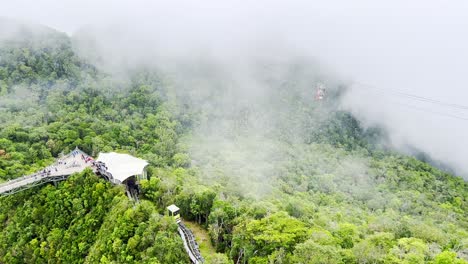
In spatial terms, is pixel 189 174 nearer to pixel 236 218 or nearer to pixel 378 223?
pixel 236 218

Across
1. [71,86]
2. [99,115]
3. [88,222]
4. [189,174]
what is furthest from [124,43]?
[88,222]

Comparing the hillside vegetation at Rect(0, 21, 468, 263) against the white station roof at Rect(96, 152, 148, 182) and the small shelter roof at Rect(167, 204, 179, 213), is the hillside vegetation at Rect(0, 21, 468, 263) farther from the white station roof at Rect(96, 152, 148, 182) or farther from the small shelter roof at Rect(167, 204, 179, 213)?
the white station roof at Rect(96, 152, 148, 182)

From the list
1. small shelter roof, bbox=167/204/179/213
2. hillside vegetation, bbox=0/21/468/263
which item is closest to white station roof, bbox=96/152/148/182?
hillside vegetation, bbox=0/21/468/263

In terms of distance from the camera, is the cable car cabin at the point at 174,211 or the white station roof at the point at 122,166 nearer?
the cable car cabin at the point at 174,211

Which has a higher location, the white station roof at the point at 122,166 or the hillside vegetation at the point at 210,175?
the white station roof at the point at 122,166

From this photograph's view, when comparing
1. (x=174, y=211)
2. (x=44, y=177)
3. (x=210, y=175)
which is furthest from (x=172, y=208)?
(x=210, y=175)

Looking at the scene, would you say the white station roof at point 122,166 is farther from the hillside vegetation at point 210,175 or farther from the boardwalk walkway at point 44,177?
the boardwalk walkway at point 44,177

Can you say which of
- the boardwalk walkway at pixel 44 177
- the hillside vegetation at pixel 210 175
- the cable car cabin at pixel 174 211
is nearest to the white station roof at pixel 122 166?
the hillside vegetation at pixel 210 175

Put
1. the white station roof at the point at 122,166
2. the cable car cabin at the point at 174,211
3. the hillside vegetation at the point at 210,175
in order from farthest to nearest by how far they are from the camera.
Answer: the white station roof at the point at 122,166, the cable car cabin at the point at 174,211, the hillside vegetation at the point at 210,175
